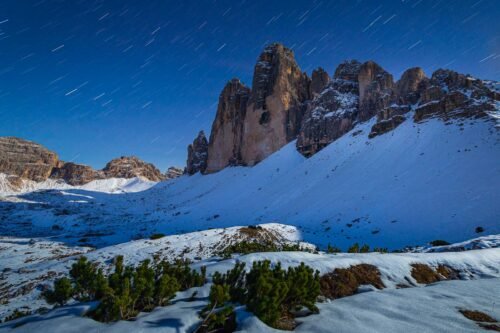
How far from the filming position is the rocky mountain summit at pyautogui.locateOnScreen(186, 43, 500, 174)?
37875 millimetres

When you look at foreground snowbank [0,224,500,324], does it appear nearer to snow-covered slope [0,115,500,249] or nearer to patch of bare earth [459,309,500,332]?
patch of bare earth [459,309,500,332]

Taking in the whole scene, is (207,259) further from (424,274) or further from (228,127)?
(228,127)

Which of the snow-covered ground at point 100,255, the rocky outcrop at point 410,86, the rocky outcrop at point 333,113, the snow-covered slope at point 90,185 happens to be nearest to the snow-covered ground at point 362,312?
the snow-covered ground at point 100,255

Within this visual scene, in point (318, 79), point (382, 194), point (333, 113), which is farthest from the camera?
point (318, 79)

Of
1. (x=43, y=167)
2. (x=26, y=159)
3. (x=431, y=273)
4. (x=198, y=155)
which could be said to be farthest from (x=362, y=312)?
(x=26, y=159)

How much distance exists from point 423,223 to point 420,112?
967 inches

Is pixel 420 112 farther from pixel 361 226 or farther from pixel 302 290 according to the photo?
pixel 302 290

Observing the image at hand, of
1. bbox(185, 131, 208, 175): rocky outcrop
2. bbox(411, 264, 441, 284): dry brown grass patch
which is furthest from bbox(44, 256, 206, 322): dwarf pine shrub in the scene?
bbox(185, 131, 208, 175): rocky outcrop

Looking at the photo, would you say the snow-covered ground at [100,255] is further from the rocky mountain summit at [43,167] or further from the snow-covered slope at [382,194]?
the rocky mountain summit at [43,167]

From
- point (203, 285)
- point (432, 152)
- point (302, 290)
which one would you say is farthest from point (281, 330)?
point (432, 152)

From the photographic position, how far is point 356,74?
2559 inches

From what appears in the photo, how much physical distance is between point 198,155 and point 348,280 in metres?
112

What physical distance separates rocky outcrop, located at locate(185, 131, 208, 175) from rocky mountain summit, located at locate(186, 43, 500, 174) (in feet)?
1.45

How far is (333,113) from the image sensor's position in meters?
61.1
